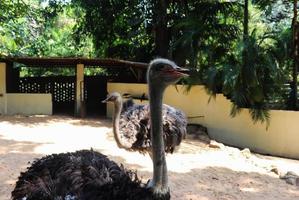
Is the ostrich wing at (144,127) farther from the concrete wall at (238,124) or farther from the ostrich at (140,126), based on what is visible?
the concrete wall at (238,124)

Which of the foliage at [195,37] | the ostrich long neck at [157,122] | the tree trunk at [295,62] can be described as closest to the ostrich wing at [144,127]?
the ostrich long neck at [157,122]

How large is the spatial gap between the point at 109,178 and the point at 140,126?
311 cm

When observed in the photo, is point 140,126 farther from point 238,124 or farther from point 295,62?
point 295,62

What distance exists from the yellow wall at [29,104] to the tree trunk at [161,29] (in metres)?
3.64

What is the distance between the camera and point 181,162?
A: 786 cm

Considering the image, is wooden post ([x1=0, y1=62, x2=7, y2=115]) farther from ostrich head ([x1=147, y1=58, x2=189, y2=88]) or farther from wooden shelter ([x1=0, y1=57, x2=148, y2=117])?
ostrich head ([x1=147, y1=58, x2=189, y2=88])

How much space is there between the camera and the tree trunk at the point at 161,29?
14.1 metres

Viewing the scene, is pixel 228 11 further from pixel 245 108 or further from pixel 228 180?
pixel 228 180

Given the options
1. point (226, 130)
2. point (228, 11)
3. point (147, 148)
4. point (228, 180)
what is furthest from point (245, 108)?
point (147, 148)

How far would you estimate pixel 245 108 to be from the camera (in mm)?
11445

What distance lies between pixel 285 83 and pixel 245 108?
47.7 inches

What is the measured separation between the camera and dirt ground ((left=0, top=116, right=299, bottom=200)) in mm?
6264

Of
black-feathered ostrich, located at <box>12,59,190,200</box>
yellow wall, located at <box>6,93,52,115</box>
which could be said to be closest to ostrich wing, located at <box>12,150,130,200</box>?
black-feathered ostrich, located at <box>12,59,190,200</box>

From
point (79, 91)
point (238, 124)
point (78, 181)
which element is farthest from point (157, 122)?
point (79, 91)
